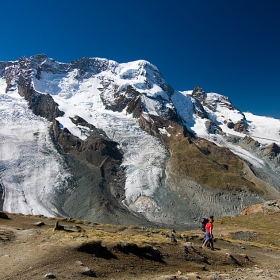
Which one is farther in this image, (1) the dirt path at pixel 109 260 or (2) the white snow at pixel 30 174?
(2) the white snow at pixel 30 174

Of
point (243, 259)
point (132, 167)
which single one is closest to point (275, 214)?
point (243, 259)

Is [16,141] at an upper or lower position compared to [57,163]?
upper

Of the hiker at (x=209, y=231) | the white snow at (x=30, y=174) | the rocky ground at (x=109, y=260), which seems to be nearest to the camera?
the rocky ground at (x=109, y=260)

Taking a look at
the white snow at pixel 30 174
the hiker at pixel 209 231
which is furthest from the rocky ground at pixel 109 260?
the white snow at pixel 30 174

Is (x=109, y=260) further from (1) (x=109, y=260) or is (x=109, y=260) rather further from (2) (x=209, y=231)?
(2) (x=209, y=231)

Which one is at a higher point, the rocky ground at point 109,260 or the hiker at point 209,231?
the hiker at point 209,231

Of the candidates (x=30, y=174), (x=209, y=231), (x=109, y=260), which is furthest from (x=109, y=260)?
(x=30, y=174)

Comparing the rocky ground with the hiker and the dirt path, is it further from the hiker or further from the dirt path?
the hiker

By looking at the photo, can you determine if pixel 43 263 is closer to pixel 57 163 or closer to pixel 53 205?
pixel 53 205

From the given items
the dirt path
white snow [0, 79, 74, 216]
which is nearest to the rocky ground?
the dirt path

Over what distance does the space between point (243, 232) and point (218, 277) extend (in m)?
37.4

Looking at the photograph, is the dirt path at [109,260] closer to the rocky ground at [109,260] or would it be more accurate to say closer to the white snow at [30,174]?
the rocky ground at [109,260]

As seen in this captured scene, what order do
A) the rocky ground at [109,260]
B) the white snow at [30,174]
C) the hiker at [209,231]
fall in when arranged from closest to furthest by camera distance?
the rocky ground at [109,260] < the hiker at [209,231] < the white snow at [30,174]

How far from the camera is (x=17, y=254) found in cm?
1795
